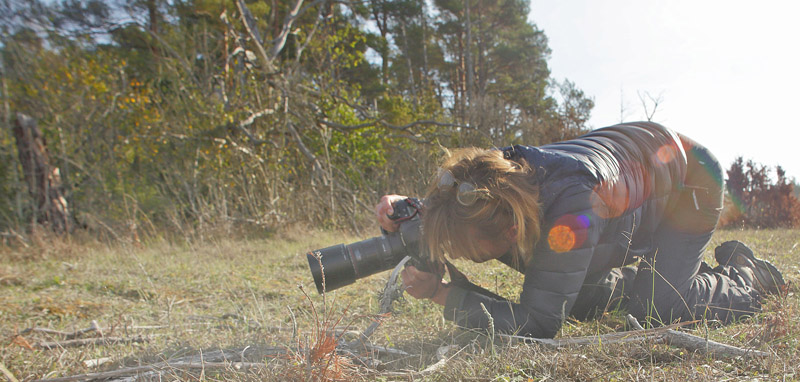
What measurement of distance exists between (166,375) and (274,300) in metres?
1.58

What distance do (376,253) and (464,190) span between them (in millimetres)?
552

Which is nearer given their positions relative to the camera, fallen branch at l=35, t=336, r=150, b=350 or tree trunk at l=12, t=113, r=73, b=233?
fallen branch at l=35, t=336, r=150, b=350

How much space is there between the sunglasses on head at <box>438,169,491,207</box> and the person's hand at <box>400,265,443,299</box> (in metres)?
0.45

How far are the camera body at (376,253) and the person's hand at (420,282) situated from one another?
7cm

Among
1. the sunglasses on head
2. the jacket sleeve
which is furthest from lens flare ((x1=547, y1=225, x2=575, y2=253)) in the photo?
the sunglasses on head

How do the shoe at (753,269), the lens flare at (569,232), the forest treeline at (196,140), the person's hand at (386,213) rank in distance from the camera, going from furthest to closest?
1. the forest treeline at (196,140)
2. the shoe at (753,269)
3. the person's hand at (386,213)
4. the lens flare at (569,232)

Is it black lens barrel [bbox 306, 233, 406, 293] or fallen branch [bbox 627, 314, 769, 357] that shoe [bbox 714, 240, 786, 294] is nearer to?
fallen branch [bbox 627, 314, 769, 357]

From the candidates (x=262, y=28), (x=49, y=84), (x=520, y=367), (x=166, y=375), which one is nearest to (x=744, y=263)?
(x=520, y=367)

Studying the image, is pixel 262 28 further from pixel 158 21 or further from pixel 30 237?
pixel 30 237

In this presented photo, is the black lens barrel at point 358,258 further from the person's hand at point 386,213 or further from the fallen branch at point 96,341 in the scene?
the fallen branch at point 96,341

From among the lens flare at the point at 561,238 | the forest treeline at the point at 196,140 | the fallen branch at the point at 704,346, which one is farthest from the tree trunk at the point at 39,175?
the fallen branch at the point at 704,346

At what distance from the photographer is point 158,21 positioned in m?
12.9

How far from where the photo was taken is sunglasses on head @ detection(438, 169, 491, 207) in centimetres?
152

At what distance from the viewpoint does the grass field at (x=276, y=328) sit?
4.36 ft
